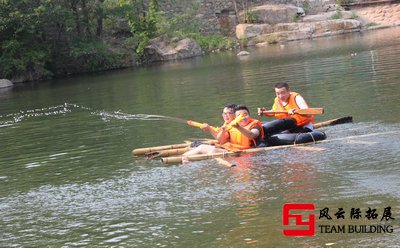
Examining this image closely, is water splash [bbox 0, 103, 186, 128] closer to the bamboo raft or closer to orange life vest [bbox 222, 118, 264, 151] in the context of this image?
the bamboo raft

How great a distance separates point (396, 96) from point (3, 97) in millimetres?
22413

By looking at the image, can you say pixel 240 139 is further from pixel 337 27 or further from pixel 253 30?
pixel 253 30

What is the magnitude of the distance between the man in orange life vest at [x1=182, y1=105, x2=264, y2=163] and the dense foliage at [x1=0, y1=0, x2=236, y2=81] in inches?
1267

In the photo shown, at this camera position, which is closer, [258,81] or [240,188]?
[240,188]

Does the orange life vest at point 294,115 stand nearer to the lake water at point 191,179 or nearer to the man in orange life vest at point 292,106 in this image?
the man in orange life vest at point 292,106

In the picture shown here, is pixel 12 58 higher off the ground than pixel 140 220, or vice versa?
pixel 12 58

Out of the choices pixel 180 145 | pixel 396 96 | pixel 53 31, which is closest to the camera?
pixel 180 145

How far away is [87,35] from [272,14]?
1846 cm

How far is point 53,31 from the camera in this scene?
158ft

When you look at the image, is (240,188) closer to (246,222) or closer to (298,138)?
(246,222)

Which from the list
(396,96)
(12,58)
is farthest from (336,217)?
(12,58)

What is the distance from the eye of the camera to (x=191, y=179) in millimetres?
11070

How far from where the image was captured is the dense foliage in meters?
43.2

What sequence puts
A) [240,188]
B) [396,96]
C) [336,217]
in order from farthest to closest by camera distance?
[396,96]
[240,188]
[336,217]
